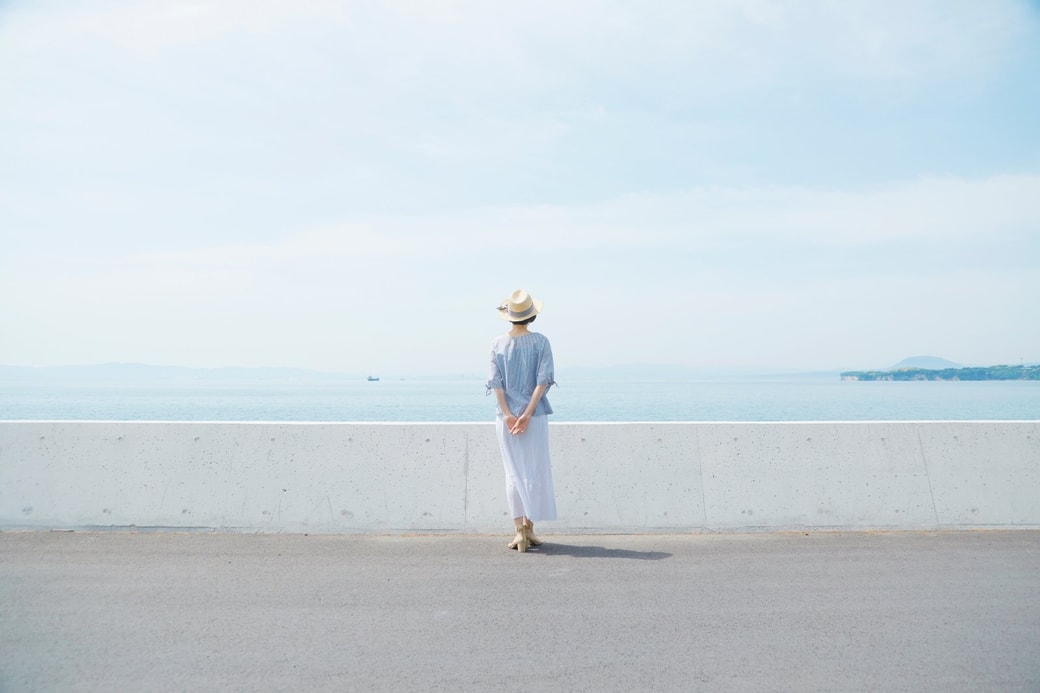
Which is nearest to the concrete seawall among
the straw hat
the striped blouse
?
the striped blouse

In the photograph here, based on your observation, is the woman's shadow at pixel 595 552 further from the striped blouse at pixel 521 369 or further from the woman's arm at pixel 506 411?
the striped blouse at pixel 521 369

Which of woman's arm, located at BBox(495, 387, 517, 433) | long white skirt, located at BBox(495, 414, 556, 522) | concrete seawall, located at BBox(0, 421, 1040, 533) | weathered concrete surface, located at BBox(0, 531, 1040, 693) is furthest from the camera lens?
concrete seawall, located at BBox(0, 421, 1040, 533)

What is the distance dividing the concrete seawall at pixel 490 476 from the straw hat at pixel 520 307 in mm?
1229

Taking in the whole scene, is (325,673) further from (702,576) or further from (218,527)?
(218,527)

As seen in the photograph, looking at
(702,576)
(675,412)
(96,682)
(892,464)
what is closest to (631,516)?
(702,576)

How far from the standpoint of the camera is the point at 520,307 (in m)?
7.47

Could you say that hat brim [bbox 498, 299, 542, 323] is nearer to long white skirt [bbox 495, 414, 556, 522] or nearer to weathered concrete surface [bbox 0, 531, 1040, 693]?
long white skirt [bbox 495, 414, 556, 522]

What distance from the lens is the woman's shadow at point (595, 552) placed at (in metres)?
6.82

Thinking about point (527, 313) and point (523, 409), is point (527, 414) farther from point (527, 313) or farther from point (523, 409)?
point (527, 313)

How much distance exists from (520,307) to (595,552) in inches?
85.2

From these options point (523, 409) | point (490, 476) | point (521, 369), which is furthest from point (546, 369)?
point (490, 476)

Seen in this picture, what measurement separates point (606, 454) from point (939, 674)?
4.29m

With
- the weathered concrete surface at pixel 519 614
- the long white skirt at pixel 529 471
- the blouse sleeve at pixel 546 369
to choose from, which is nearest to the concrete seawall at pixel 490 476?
the weathered concrete surface at pixel 519 614

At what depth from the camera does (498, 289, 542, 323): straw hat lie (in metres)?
7.47
